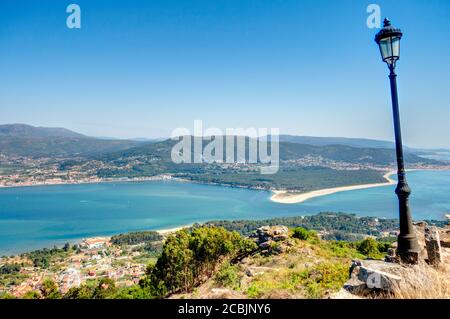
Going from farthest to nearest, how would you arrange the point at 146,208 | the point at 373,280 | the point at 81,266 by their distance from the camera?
the point at 146,208
the point at 81,266
the point at 373,280

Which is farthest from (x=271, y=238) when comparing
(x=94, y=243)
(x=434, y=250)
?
(x=94, y=243)

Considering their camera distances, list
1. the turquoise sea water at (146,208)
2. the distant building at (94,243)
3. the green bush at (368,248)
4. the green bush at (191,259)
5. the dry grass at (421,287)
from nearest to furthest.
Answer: the dry grass at (421,287), the green bush at (191,259), the green bush at (368,248), the distant building at (94,243), the turquoise sea water at (146,208)

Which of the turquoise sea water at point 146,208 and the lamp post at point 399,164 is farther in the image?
the turquoise sea water at point 146,208

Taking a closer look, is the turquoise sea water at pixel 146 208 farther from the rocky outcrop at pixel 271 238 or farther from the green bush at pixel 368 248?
the green bush at pixel 368 248

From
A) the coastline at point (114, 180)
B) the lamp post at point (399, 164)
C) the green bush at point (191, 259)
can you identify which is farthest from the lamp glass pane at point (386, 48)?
the coastline at point (114, 180)

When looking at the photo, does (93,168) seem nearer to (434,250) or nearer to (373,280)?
(434,250)

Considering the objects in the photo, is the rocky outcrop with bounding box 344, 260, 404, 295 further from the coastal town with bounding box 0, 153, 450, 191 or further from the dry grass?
the coastal town with bounding box 0, 153, 450, 191
